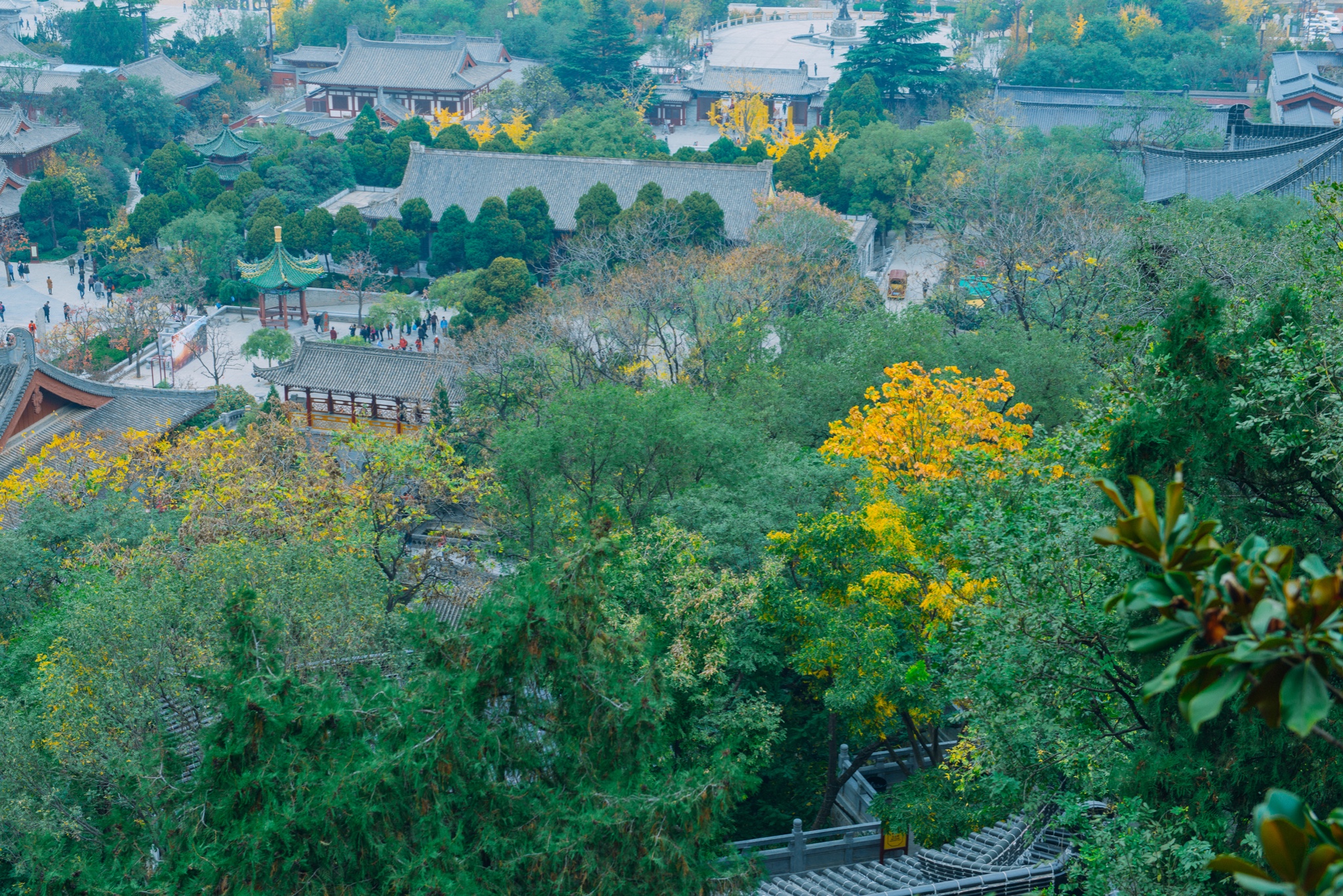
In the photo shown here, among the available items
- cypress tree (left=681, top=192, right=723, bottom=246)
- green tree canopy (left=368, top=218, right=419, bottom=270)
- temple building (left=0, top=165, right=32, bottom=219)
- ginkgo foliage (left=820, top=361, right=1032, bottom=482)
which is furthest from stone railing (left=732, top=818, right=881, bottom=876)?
temple building (left=0, top=165, right=32, bottom=219)

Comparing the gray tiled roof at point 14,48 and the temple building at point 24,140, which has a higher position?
the gray tiled roof at point 14,48

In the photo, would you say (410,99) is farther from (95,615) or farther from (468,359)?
(95,615)

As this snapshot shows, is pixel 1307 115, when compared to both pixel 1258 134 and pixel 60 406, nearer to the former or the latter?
pixel 1258 134

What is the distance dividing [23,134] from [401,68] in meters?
18.9

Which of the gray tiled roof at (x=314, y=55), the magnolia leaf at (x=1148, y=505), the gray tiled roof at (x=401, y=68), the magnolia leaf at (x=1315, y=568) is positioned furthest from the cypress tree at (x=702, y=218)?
the gray tiled roof at (x=314, y=55)

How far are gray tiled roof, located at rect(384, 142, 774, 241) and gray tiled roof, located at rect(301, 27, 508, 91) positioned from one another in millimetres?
18892

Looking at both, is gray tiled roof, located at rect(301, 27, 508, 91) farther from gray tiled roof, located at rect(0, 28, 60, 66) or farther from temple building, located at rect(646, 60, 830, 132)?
gray tiled roof, located at rect(0, 28, 60, 66)

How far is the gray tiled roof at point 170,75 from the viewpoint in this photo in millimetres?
64688

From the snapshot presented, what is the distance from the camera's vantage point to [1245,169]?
3772cm

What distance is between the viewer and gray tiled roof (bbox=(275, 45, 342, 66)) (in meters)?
74.1

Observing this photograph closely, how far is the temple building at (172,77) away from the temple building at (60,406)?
4083 centimetres

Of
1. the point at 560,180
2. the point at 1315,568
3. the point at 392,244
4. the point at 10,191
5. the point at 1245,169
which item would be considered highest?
the point at 1315,568

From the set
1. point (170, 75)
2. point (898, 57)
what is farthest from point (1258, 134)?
point (170, 75)

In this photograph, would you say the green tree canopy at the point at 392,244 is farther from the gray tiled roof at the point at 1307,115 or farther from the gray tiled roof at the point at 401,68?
the gray tiled roof at the point at 1307,115
